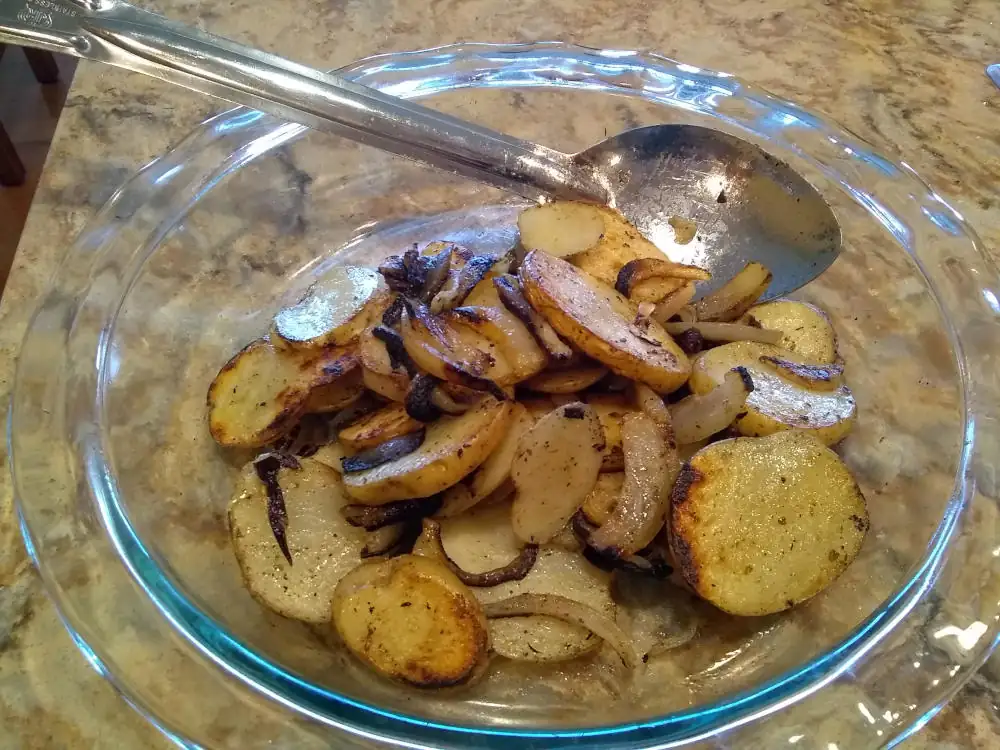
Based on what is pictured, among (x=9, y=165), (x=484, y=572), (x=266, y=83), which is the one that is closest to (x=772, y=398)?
(x=484, y=572)

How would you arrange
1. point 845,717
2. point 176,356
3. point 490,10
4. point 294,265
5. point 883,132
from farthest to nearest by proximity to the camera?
point 490,10 < point 883,132 < point 294,265 < point 176,356 < point 845,717

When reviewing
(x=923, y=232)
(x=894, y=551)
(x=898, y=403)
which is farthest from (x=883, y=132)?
(x=894, y=551)

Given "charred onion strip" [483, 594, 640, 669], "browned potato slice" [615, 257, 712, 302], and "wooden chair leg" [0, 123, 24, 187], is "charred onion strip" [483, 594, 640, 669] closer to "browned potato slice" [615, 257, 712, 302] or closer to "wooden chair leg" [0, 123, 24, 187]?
"browned potato slice" [615, 257, 712, 302]

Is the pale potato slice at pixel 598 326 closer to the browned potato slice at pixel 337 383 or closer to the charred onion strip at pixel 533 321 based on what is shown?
the charred onion strip at pixel 533 321

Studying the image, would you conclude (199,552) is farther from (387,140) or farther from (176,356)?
(387,140)

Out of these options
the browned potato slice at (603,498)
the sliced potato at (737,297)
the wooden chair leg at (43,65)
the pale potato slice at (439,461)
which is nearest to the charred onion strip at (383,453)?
the pale potato slice at (439,461)

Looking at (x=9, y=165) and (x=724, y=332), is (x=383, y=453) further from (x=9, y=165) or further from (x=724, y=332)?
(x=9, y=165)

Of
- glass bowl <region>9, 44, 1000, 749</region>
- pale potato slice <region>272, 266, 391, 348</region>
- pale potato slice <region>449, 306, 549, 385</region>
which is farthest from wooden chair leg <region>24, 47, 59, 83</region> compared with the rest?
A: pale potato slice <region>449, 306, 549, 385</region>
